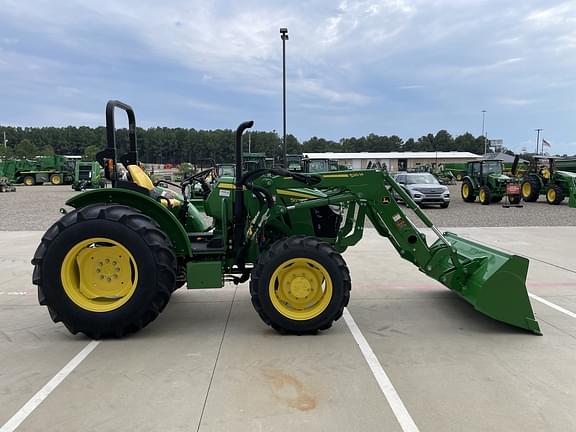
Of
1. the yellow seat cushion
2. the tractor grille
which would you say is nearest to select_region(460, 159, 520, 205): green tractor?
the yellow seat cushion

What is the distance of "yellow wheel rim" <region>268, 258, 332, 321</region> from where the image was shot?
14.3 feet

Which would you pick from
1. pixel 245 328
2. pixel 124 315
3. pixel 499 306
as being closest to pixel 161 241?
pixel 124 315

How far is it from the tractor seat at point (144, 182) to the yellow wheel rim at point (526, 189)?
19.2m

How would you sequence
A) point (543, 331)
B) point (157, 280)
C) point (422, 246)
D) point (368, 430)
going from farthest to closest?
point (422, 246) < point (543, 331) < point (157, 280) < point (368, 430)

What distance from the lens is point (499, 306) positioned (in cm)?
437

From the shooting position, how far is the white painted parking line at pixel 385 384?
9.57 feet

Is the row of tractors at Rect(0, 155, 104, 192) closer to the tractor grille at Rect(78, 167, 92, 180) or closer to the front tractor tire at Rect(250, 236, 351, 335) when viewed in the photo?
the tractor grille at Rect(78, 167, 92, 180)

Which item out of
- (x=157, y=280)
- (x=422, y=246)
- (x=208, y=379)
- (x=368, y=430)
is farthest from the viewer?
(x=422, y=246)

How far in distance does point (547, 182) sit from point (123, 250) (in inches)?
799

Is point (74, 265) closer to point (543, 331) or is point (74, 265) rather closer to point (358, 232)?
point (358, 232)

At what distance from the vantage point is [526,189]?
20.5m

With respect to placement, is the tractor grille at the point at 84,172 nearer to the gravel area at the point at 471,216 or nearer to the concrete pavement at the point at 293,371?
the gravel area at the point at 471,216

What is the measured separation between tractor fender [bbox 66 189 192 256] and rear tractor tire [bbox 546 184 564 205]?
19.0 metres

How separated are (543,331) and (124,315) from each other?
405 centimetres
